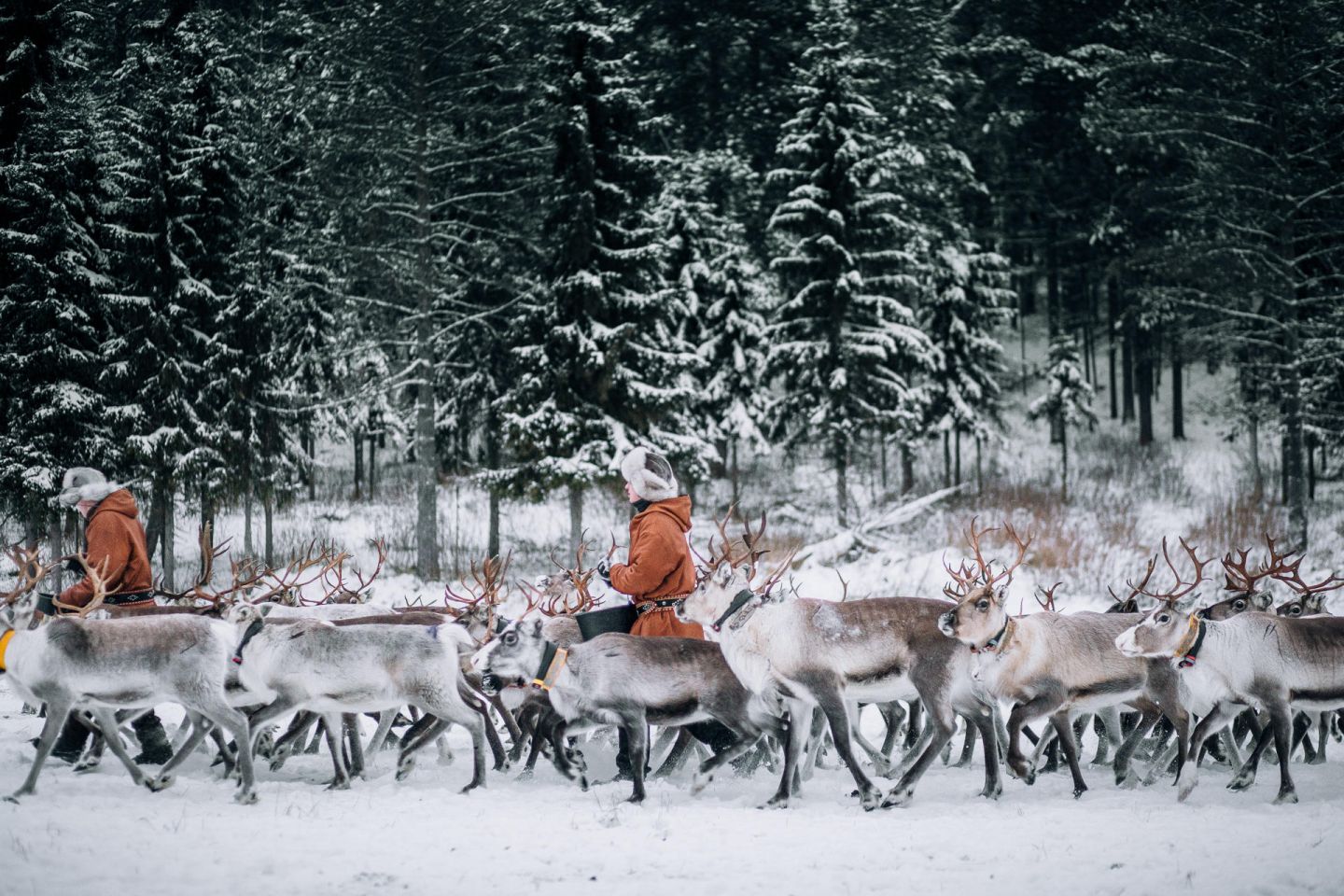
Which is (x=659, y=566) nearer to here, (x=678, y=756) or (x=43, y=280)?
(x=678, y=756)

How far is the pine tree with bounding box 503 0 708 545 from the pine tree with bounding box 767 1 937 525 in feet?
14.3

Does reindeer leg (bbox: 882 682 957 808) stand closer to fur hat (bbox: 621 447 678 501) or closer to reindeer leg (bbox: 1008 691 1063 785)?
reindeer leg (bbox: 1008 691 1063 785)

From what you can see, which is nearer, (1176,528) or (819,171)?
(1176,528)

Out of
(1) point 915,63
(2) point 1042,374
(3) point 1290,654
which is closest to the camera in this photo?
(3) point 1290,654

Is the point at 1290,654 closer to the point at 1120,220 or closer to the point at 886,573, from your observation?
the point at 886,573

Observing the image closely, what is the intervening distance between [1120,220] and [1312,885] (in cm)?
3599

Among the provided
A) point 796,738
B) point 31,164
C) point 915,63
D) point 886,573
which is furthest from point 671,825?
point 915,63

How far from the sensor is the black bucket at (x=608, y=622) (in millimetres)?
7691

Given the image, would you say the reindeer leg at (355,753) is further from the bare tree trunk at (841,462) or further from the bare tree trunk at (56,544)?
the bare tree trunk at (841,462)

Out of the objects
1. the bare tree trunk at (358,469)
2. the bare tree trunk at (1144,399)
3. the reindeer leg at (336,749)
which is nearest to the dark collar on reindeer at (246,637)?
the reindeer leg at (336,749)

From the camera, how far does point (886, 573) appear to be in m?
17.0

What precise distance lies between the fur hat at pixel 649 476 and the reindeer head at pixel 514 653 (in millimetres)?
1205

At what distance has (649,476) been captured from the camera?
739 centimetres

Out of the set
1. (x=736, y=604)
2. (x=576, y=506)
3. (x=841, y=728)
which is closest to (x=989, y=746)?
(x=841, y=728)
